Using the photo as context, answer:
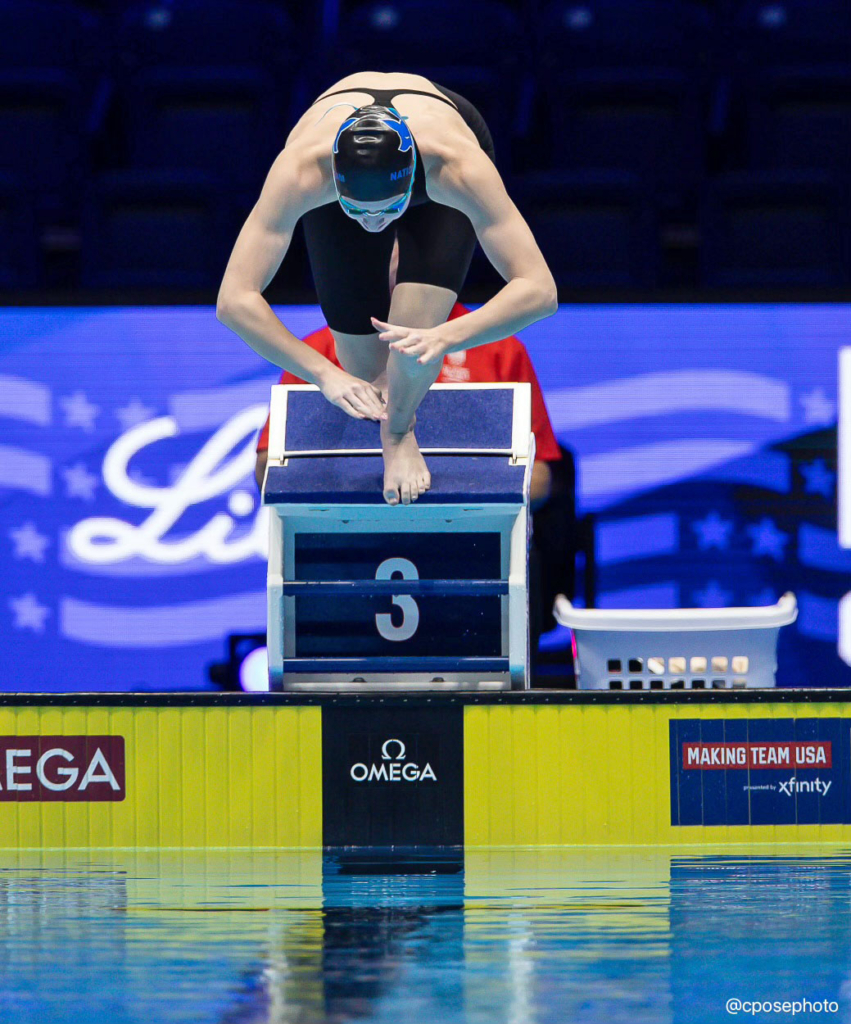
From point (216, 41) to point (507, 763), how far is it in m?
3.43

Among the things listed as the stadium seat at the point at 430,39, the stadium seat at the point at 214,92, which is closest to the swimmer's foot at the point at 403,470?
the stadium seat at the point at 214,92

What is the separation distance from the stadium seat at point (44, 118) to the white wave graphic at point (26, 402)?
3.67ft

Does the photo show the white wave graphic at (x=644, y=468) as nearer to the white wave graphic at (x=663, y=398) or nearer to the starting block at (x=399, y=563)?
the white wave graphic at (x=663, y=398)

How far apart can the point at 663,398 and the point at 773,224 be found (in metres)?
0.93

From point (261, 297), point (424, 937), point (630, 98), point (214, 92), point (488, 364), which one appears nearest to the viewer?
point (424, 937)

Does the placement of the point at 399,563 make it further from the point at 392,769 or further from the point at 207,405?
the point at 207,405

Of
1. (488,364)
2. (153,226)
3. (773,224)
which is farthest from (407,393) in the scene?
(773,224)

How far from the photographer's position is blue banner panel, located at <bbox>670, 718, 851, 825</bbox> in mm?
2918

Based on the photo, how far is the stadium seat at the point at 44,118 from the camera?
16.1 feet

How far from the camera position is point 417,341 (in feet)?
9.30

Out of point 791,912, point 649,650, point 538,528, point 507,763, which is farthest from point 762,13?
point 791,912

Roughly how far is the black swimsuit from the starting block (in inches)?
10.8

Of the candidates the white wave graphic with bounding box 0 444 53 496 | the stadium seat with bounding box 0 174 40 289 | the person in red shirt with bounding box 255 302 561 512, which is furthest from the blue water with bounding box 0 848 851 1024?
the stadium seat with bounding box 0 174 40 289

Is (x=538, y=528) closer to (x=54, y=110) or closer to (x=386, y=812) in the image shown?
(x=386, y=812)
